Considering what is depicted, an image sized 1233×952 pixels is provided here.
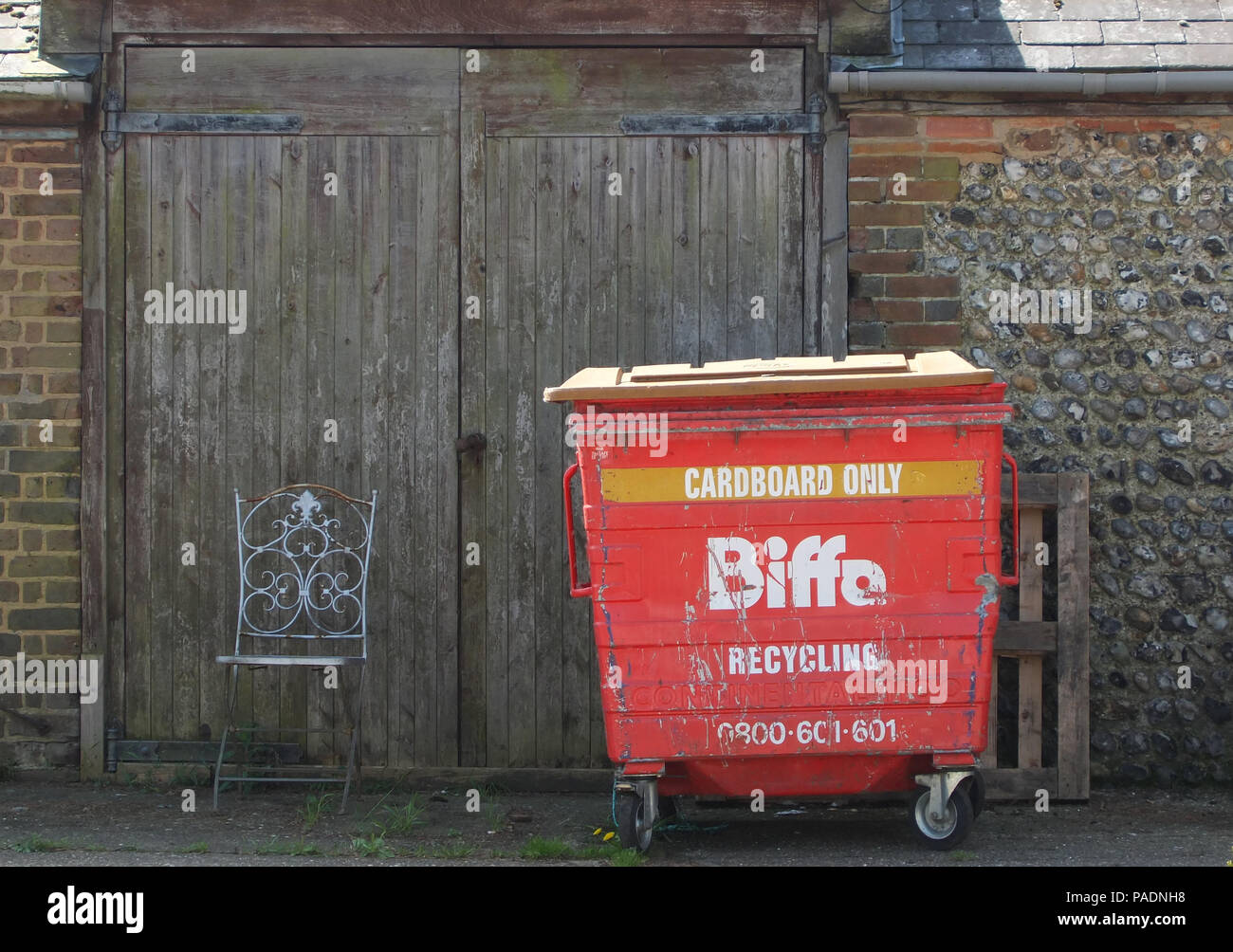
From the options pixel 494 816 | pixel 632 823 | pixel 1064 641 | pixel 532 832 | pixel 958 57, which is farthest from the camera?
pixel 958 57

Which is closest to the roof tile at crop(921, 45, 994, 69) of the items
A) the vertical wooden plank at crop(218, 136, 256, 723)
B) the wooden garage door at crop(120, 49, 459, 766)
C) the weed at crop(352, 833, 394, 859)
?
the wooden garage door at crop(120, 49, 459, 766)

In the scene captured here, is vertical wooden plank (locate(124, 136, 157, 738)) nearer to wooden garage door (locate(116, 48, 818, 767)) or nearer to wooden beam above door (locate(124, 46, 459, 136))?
wooden garage door (locate(116, 48, 818, 767))

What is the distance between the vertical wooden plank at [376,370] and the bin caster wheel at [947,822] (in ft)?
7.37

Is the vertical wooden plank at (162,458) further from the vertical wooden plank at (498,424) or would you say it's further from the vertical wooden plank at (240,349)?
the vertical wooden plank at (498,424)

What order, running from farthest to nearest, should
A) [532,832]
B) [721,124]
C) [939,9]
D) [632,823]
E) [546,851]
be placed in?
[939,9] → [721,124] → [532,832] → [546,851] → [632,823]

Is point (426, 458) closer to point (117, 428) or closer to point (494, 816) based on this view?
point (117, 428)

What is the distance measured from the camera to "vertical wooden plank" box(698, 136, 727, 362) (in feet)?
18.5

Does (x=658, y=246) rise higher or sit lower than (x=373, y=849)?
higher

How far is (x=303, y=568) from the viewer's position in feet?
18.7

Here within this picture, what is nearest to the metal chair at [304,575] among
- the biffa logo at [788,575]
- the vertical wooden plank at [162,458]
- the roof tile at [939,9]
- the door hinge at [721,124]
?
the vertical wooden plank at [162,458]

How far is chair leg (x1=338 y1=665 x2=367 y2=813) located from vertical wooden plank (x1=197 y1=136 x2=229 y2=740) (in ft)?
1.76

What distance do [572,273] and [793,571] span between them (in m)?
1.85

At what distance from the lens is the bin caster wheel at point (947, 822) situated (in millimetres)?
4488

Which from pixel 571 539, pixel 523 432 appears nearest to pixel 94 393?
pixel 523 432
